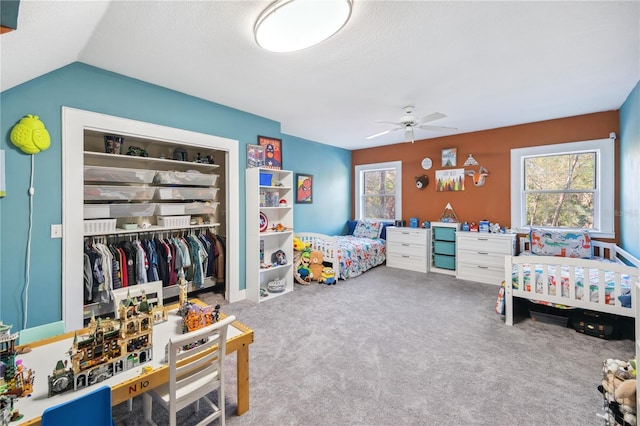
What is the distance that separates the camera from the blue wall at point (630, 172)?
2848mm

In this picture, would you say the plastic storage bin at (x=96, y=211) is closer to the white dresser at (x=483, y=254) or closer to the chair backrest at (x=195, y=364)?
the chair backrest at (x=195, y=364)

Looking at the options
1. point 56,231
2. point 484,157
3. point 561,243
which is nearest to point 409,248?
point 484,157

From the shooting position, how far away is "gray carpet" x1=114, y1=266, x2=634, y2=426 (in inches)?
66.4

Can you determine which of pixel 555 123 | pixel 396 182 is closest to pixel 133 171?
pixel 396 182

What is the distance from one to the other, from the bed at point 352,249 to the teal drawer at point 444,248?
38.1 inches

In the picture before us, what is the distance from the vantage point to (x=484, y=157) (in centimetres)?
470

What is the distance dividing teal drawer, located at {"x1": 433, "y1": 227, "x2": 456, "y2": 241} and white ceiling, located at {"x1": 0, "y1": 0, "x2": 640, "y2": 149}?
6.84ft

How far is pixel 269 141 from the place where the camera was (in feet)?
13.0

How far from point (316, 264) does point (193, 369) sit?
122 inches

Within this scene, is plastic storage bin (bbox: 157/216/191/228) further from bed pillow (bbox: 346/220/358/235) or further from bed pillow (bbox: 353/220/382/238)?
bed pillow (bbox: 346/220/358/235)

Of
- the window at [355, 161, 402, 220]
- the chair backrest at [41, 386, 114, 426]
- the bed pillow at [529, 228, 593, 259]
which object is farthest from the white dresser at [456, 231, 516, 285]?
the chair backrest at [41, 386, 114, 426]

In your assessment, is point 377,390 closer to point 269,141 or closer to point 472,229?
point 269,141

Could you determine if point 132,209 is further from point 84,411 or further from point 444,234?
point 444,234

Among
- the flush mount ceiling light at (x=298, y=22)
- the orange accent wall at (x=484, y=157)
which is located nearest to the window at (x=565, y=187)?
the orange accent wall at (x=484, y=157)
